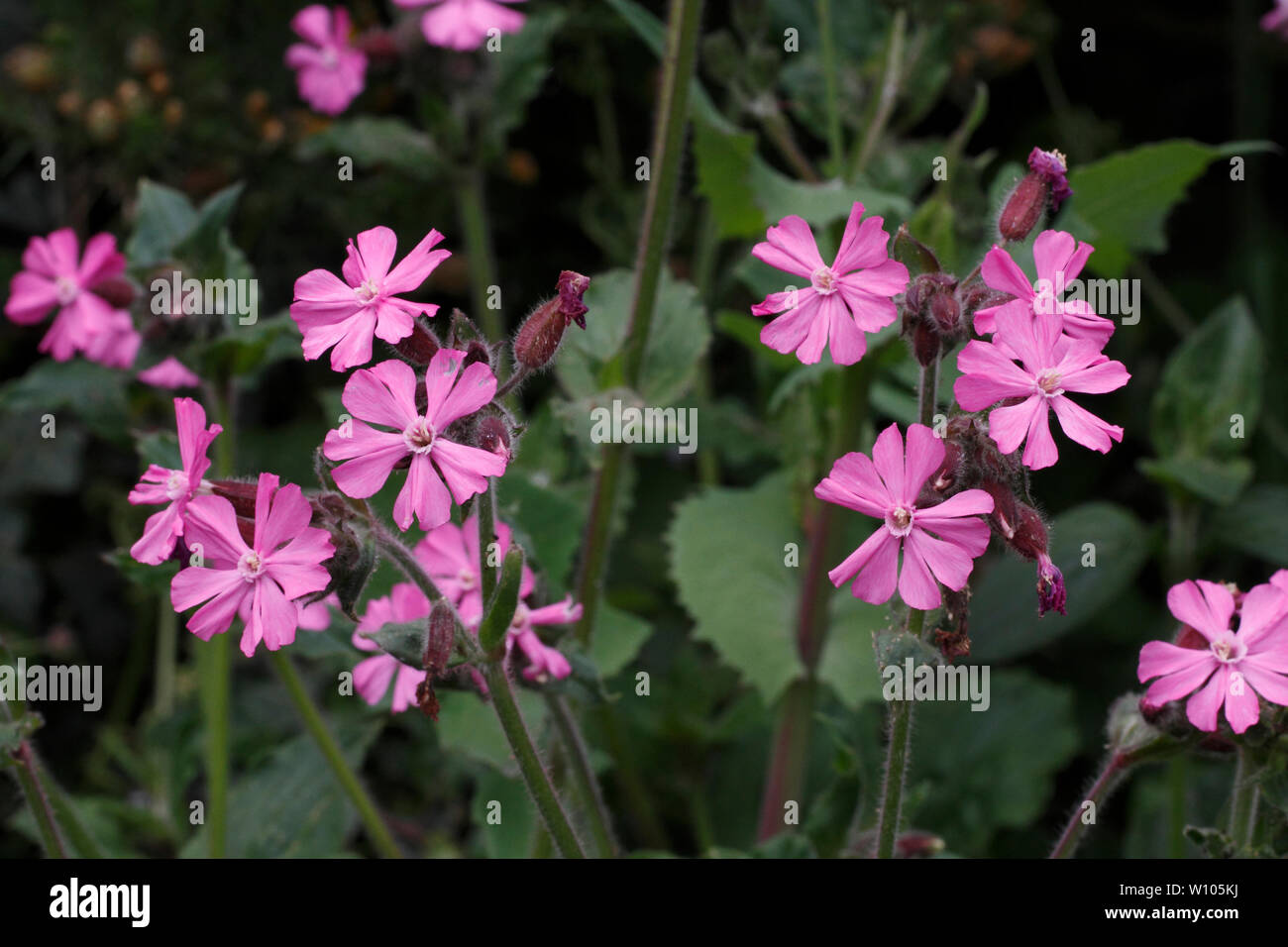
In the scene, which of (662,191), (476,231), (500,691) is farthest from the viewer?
(476,231)

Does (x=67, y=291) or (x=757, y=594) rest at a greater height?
(x=67, y=291)

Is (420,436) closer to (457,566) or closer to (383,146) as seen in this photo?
(457,566)

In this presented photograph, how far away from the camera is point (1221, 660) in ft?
3.24

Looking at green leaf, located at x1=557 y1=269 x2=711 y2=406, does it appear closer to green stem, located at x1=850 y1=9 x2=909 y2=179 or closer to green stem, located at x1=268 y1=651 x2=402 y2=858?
green stem, located at x1=850 y1=9 x2=909 y2=179

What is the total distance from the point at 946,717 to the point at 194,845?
3.53 feet

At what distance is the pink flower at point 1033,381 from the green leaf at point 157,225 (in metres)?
1.07

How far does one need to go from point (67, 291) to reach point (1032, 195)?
109 centimetres

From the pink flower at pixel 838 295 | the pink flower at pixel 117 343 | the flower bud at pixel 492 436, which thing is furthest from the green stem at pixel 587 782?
the pink flower at pixel 117 343

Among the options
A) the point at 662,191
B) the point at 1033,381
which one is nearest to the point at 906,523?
the point at 1033,381

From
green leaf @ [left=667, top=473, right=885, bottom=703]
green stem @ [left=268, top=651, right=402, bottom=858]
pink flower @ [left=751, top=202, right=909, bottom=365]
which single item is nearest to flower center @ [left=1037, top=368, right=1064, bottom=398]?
pink flower @ [left=751, top=202, right=909, bottom=365]

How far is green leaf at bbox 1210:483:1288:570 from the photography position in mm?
1746
